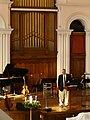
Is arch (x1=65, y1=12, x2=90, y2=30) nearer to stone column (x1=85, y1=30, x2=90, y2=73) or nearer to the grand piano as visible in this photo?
stone column (x1=85, y1=30, x2=90, y2=73)

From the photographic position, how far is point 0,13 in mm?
13234

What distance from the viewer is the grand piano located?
11.0 metres

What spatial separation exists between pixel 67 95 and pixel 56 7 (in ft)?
20.9

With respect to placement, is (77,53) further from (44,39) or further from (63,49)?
(44,39)

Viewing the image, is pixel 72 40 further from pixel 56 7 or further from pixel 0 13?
pixel 0 13

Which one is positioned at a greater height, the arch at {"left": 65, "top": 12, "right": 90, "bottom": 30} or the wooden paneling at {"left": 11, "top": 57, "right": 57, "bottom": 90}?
the arch at {"left": 65, "top": 12, "right": 90, "bottom": 30}

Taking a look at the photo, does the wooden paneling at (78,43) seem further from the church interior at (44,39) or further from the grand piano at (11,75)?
the grand piano at (11,75)

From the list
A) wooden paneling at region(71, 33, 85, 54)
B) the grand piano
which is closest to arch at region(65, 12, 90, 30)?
wooden paneling at region(71, 33, 85, 54)

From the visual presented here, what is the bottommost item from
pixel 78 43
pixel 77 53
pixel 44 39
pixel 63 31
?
pixel 77 53

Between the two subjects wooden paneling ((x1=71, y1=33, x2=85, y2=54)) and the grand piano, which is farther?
wooden paneling ((x1=71, y1=33, x2=85, y2=54))

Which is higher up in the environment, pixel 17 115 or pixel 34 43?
pixel 34 43

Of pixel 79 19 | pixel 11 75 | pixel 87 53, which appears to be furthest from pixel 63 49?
pixel 11 75

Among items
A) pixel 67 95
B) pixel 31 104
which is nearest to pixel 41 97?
pixel 67 95

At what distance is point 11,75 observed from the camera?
37.8ft
